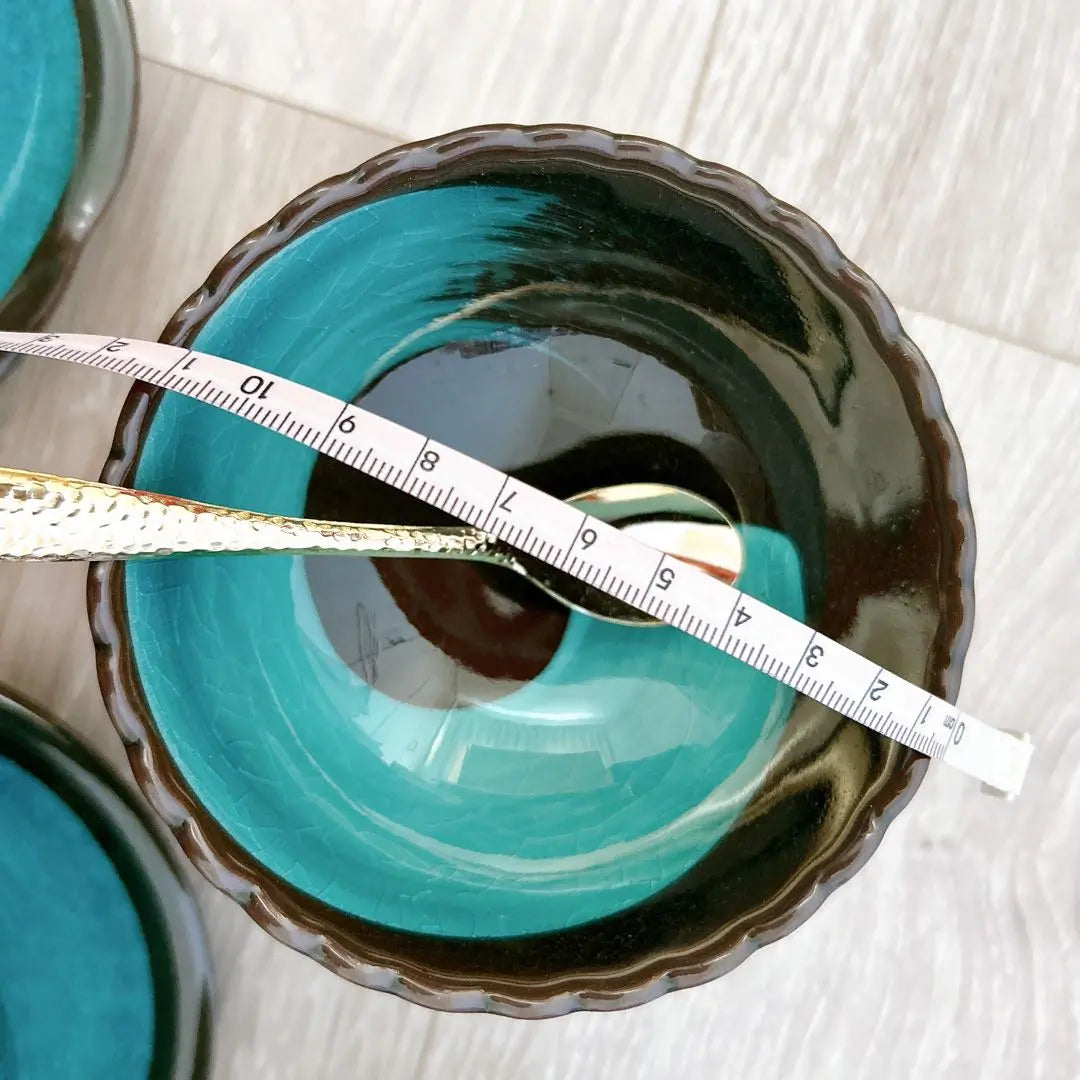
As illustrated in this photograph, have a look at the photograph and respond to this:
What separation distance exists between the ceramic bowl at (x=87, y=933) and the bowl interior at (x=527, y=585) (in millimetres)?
117

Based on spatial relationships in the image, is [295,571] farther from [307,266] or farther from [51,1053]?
[51,1053]

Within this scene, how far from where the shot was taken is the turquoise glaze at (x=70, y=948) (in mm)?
521

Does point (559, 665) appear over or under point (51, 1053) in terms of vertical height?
over

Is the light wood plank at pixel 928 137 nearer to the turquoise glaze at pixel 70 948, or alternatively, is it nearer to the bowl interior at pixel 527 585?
the bowl interior at pixel 527 585

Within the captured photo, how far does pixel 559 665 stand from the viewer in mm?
543

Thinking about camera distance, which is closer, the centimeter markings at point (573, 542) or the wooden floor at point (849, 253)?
the centimeter markings at point (573, 542)

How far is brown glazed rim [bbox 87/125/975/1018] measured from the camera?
399 mm

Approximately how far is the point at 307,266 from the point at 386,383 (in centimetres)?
9

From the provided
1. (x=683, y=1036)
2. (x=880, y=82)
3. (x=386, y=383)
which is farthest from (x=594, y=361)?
(x=683, y=1036)

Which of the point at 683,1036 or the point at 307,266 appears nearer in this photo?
the point at 307,266

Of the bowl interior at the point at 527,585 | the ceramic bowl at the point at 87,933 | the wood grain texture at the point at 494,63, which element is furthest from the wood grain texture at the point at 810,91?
the ceramic bowl at the point at 87,933

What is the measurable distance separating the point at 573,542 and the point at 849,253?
0.27 meters

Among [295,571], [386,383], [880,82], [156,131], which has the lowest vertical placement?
[295,571]

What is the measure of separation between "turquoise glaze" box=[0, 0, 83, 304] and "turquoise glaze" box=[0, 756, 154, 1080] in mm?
295
